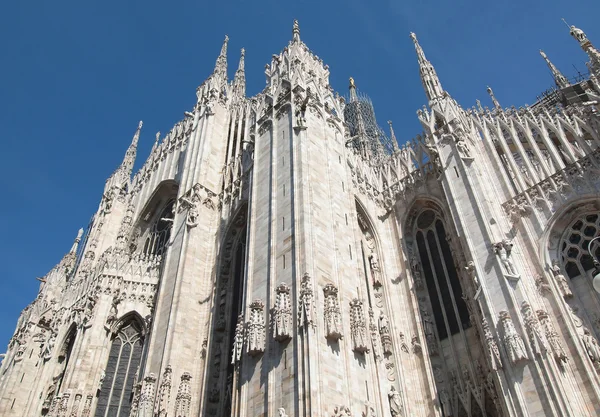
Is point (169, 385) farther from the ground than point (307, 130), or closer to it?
closer to it

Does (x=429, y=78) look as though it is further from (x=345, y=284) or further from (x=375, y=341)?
(x=375, y=341)

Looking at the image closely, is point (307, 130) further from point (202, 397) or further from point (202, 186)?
point (202, 397)

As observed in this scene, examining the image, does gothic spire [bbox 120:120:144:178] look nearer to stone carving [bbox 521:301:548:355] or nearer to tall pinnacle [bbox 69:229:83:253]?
tall pinnacle [bbox 69:229:83:253]

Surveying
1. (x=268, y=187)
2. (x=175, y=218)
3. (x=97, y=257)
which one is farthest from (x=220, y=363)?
(x=97, y=257)

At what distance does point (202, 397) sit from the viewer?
16.2m

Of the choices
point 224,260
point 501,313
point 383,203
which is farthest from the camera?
point 383,203

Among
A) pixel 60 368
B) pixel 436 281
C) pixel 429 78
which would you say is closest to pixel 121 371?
pixel 60 368

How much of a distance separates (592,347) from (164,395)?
12.5m

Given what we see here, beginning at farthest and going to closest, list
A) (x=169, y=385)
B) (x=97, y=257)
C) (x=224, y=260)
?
1. (x=97, y=257)
2. (x=224, y=260)
3. (x=169, y=385)

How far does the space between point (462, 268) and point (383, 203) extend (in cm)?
643

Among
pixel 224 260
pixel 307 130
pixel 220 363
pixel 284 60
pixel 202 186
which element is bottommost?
pixel 220 363

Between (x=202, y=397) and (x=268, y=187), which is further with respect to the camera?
(x=268, y=187)

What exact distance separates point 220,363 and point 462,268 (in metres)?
8.87

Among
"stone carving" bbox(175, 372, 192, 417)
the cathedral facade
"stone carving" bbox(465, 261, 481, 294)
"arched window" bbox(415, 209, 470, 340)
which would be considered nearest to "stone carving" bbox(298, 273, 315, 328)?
the cathedral facade
